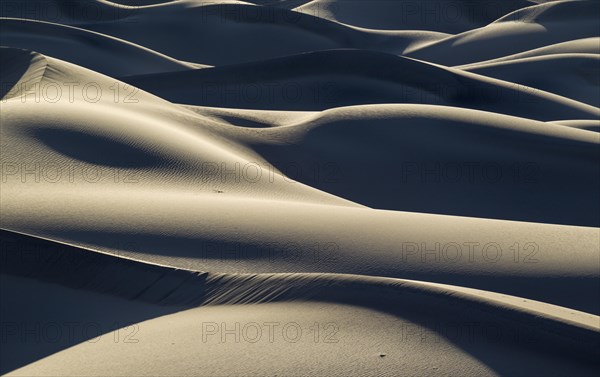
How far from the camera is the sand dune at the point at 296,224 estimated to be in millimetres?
2805

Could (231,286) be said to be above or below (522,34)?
below

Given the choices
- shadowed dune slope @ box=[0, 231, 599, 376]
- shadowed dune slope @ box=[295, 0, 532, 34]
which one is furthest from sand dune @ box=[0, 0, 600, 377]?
shadowed dune slope @ box=[295, 0, 532, 34]

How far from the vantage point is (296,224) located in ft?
12.6

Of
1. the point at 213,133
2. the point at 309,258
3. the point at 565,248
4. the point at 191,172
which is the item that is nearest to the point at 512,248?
the point at 565,248

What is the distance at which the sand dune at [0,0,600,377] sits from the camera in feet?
9.20

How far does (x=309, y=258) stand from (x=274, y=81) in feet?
19.8

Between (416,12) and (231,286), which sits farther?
(416,12)

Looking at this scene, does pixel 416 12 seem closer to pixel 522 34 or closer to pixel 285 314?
pixel 522 34

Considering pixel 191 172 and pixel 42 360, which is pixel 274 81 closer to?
pixel 191 172

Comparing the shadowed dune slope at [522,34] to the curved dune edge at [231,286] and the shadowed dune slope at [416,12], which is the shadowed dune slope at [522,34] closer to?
the shadowed dune slope at [416,12]

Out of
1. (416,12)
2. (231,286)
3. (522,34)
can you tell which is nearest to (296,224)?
(231,286)

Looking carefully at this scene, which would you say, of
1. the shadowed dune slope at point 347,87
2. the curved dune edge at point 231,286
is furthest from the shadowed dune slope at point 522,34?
the curved dune edge at point 231,286

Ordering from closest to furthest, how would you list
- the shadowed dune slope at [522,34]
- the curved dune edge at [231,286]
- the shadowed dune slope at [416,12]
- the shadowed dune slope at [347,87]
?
1. the curved dune edge at [231,286]
2. the shadowed dune slope at [347,87]
3. the shadowed dune slope at [522,34]
4. the shadowed dune slope at [416,12]

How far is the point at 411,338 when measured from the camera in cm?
281
